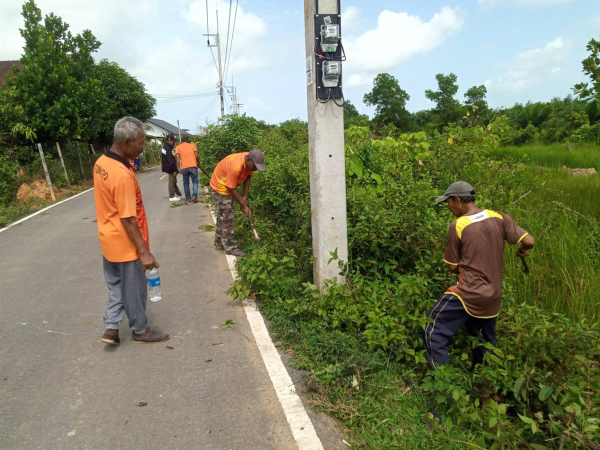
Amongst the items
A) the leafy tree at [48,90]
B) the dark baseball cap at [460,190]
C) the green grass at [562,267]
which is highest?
the leafy tree at [48,90]

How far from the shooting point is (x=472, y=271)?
3.42 meters

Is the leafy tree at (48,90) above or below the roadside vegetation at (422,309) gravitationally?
above

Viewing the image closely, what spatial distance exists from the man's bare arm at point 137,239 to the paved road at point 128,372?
834 mm

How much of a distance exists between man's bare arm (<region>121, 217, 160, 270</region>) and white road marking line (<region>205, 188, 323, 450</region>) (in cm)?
122

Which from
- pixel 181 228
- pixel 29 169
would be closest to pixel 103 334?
pixel 181 228

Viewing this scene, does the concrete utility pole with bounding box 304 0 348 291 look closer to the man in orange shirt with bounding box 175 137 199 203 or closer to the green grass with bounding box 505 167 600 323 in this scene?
the green grass with bounding box 505 167 600 323

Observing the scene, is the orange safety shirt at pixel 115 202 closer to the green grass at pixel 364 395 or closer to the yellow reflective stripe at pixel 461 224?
the green grass at pixel 364 395

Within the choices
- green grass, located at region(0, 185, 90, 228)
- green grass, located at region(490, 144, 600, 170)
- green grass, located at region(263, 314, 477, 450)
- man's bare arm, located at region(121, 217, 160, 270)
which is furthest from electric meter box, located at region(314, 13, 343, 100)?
green grass, located at region(0, 185, 90, 228)

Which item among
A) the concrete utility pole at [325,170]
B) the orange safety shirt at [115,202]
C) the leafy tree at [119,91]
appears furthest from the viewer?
the leafy tree at [119,91]

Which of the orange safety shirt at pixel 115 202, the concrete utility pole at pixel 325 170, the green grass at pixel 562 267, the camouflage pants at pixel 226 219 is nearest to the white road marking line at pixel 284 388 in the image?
the concrete utility pole at pixel 325 170

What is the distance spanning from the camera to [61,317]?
4.84m

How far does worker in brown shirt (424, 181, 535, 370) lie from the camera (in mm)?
3379

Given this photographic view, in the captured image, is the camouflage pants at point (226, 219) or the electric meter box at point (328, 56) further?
the camouflage pants at point (226, 219)

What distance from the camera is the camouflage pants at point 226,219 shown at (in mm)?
6793
